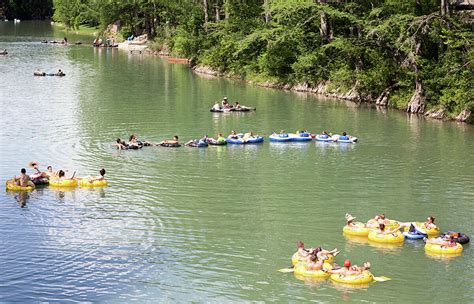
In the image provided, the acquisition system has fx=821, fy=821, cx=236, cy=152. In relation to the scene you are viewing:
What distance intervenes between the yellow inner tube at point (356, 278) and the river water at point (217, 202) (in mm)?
296

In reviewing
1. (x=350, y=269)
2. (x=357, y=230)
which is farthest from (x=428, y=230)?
(x=350, y=269)

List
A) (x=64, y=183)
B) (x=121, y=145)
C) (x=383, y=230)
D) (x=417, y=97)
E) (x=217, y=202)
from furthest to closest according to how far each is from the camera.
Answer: (x=417, y=97) → (x=121, y=145) → (x=64, y=183) → (x=217, y=202) → (x=383, y=230)

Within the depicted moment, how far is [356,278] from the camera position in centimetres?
2420

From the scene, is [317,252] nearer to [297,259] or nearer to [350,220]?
[297,259]

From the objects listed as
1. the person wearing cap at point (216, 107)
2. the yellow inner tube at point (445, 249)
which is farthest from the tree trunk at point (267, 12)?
the yellow inner tube at point (445, 249)

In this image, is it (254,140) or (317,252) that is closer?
(317,252)

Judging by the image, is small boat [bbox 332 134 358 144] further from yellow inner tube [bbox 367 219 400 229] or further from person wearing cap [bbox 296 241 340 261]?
person wearing cap [bbox 296 241 340 261]

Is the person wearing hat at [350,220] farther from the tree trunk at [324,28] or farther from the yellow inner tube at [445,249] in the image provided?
the tree trunk at [324,28]

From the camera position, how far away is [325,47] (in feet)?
200

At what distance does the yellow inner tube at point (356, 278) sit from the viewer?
79.4ft

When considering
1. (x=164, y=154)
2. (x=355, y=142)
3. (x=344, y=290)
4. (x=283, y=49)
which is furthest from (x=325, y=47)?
(x=344, y=290)

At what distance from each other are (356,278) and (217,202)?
9.45 meters

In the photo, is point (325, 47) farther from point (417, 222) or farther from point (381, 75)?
point (417, 222)

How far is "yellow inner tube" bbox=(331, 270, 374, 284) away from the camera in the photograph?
2421 cm
